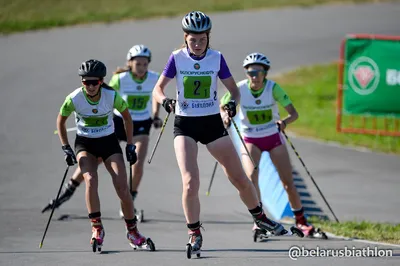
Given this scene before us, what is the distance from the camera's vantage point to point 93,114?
11.8 m

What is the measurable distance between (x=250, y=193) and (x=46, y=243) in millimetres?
2788

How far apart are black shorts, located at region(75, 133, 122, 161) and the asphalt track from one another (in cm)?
120

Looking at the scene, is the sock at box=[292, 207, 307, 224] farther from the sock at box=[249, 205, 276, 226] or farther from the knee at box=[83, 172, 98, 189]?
Answer: the knee at box=[83, 172, 98, 189]

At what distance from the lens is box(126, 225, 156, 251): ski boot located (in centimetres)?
1184

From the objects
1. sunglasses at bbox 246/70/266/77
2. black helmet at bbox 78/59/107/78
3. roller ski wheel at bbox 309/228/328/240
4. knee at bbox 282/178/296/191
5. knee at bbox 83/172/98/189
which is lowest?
roller ski wheel at bbox 309/228/328/240

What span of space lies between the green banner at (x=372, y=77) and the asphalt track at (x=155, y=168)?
102 cm

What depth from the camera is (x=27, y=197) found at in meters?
15.5

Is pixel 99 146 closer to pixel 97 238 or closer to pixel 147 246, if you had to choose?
pixel 97 238

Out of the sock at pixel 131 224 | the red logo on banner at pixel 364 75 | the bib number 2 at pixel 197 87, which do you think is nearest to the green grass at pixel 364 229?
the sock at pixel 131 224

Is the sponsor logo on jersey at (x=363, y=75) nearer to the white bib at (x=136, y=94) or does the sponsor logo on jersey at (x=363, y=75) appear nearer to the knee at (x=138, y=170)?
the white bib at (x=136, y=94)

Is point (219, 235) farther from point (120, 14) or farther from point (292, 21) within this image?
point (292, 21)

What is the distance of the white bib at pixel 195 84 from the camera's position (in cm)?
1110

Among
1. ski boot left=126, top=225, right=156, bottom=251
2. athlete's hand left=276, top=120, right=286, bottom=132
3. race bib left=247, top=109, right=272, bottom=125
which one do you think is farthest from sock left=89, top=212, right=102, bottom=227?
athlete's hand left=276, top=120, right=286, bottom=132

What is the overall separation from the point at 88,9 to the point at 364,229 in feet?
62.7
